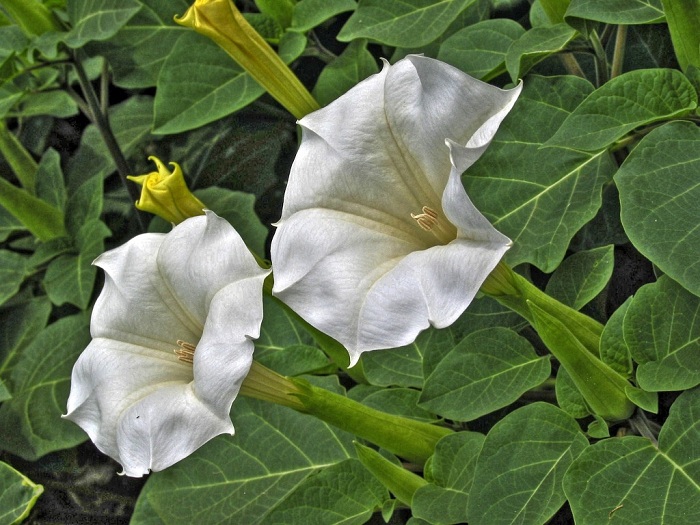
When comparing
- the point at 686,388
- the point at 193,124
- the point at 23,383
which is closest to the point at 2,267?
the point at 23,383

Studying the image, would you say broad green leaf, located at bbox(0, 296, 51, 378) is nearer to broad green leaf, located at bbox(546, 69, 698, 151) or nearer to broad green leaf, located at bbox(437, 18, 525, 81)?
broad green leaf, located at bbox(437, 18, 525, 81)

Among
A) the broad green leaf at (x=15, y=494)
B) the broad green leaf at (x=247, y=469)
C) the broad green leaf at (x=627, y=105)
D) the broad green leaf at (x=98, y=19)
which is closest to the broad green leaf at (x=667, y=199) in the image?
the broad green leaf at (x=627, y=105)

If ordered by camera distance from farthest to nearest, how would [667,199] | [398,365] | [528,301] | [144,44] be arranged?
[144,44], [398,365], [667,199], [528,301]

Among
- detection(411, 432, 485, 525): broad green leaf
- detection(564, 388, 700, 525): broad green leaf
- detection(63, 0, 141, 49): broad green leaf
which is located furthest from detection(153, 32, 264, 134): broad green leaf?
detection(564, 388, 700, 525): broad green leaf

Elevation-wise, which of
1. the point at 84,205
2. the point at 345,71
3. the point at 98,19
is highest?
the point at 98,19

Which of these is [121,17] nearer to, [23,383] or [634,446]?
[23,383]

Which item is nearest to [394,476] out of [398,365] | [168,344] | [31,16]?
[398,365]

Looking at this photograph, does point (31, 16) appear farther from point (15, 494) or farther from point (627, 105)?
point (627, 105)
